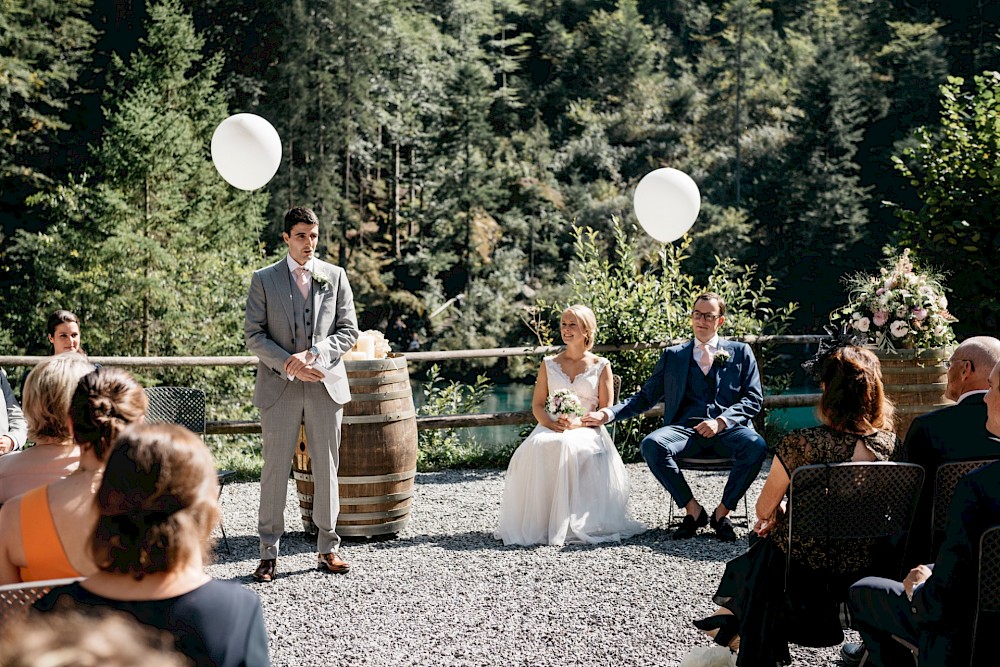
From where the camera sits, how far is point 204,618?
62.7 inches

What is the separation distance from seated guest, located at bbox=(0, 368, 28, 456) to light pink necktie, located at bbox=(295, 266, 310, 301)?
4.42 feet

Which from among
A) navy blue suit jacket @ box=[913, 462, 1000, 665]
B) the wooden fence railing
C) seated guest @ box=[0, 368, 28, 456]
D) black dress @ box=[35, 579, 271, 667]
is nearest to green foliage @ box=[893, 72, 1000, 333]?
the wooden fence railing

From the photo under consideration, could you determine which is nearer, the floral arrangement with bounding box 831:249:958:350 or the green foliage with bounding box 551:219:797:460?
the floral arrangement with bounding box 831:249:958:350

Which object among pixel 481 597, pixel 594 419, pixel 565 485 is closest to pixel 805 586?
pixel 481 597

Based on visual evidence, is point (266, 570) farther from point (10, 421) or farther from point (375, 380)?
point (10, 421)

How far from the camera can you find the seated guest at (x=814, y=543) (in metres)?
2.99

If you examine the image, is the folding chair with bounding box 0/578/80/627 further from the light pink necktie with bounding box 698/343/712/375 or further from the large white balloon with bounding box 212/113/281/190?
the large white balloon with bounding box 212/113/281/190

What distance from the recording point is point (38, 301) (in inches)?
733

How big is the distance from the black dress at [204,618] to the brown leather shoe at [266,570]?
289 cm

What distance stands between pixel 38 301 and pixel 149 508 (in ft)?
62.5

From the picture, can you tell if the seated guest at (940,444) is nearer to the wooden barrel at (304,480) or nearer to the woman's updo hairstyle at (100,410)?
the woman's updo hairstyle at (100,410)

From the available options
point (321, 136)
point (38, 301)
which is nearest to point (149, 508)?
point (38, 301)

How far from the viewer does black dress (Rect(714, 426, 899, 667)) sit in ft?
9.78

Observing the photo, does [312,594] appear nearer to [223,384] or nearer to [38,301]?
[223,384]
